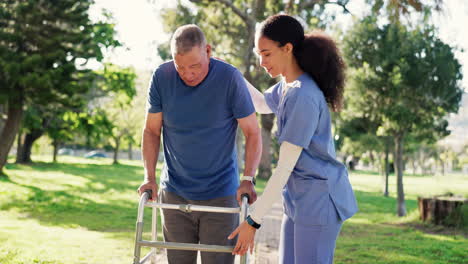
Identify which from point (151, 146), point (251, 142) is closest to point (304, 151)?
point (251, 142)

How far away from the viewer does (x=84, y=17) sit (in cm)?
1539

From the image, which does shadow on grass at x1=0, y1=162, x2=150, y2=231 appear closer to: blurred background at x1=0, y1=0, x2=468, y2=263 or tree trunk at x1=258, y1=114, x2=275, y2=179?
blurred background at x1=0, y1=0, x2=468, y2=263

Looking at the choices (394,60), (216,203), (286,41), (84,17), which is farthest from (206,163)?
(84,17)

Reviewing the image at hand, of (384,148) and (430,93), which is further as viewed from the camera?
(384,148)

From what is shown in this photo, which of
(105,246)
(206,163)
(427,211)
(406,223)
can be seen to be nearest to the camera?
(206,163)

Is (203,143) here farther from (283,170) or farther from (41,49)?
(41,49)

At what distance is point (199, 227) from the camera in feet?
10.5

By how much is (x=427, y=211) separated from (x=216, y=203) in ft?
30.5

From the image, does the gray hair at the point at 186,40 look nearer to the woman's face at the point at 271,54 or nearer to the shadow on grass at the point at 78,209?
the woman's face at the point at 271,54

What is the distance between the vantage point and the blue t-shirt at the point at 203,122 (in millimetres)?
3064

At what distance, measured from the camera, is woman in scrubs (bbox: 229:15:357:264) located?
250 centimetres

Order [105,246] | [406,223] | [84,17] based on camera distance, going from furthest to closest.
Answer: [84,17] → [406,223] → [105,246]

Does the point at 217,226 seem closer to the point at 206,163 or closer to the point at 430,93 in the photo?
the point at 206,163

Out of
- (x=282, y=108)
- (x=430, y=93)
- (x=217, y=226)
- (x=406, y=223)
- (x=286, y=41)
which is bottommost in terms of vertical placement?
(x=406, y=223)
